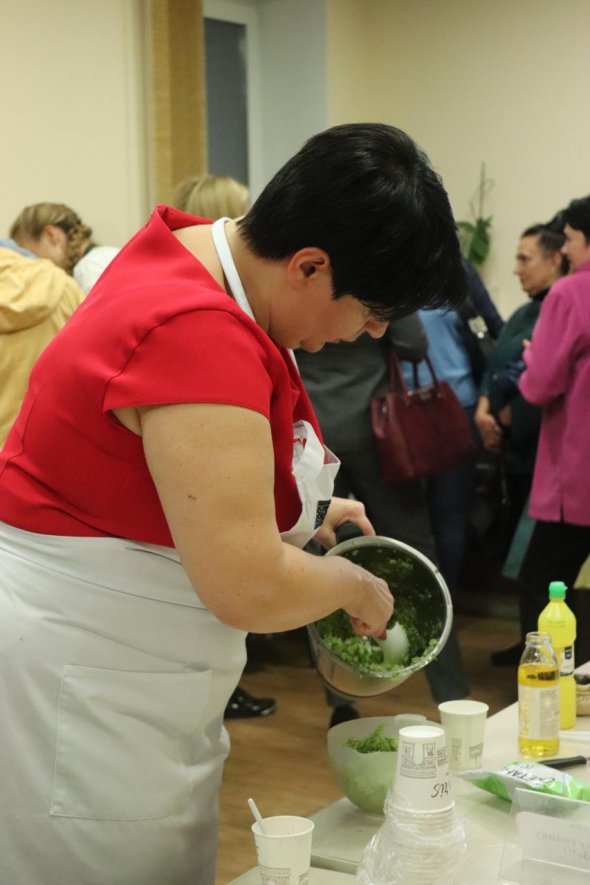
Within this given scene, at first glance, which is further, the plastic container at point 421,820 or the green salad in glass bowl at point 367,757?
the green salad in glass bowl at point 367,757

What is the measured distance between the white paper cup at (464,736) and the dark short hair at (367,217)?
0.64 m

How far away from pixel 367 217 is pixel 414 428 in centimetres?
213

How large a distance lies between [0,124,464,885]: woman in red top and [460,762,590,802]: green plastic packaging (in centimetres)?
27

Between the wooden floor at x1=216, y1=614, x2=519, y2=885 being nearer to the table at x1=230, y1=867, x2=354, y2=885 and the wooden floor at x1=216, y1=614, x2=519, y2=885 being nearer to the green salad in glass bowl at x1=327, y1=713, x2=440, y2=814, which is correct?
the green salad in glass bowl at x1=327, y1=713, x2=440, y2=814

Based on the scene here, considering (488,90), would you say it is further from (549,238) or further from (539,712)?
(539,712)

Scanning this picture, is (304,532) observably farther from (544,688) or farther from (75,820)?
(544,688)

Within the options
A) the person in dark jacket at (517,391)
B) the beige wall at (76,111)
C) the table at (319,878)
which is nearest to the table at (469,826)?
the table at (319,878)

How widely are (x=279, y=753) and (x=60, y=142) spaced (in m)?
2.45

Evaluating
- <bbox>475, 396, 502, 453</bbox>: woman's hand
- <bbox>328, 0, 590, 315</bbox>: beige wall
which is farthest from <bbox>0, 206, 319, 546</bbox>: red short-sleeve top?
<bbox>328, 0, 590, 315</bbox>: beige wall

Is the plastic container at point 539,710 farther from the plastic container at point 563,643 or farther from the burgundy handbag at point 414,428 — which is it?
the burgundy handbag at point 414,428

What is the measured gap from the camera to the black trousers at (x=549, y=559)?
3484 millimetres

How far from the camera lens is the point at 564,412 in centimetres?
340

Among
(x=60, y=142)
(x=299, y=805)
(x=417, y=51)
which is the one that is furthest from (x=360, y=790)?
(x=417, y=51)

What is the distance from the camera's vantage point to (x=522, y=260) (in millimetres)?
4102
